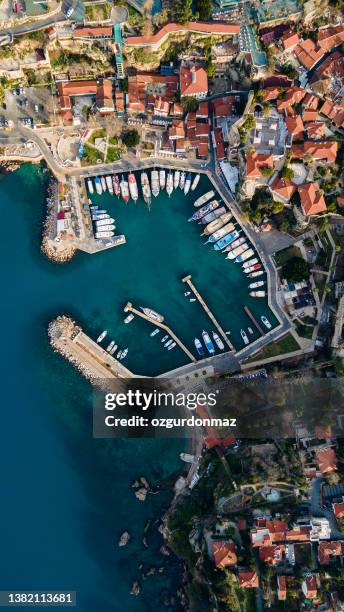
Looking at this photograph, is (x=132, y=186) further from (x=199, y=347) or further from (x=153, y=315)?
(x=199, y=347)

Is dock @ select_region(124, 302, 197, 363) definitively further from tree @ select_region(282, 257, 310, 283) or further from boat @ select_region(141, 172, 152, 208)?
tree @ select_region(282, 257, 310, 283)

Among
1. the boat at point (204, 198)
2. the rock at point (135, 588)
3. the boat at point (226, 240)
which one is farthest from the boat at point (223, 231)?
the rock at point (135, 588)

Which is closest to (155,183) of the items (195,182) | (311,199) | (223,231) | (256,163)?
(195,182)

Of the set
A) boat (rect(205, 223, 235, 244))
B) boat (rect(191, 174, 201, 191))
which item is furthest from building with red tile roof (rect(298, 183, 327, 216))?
boat (rect(191, 174, 201, 191))

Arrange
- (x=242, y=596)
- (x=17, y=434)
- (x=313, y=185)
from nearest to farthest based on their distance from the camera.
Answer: (x=242, y=596)
(x=313, y=185)
(x=17, y=434)

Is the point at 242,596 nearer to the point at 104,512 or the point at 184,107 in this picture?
the point at 104,512

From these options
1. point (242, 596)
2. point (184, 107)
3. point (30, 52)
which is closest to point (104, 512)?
point (242, 596)
